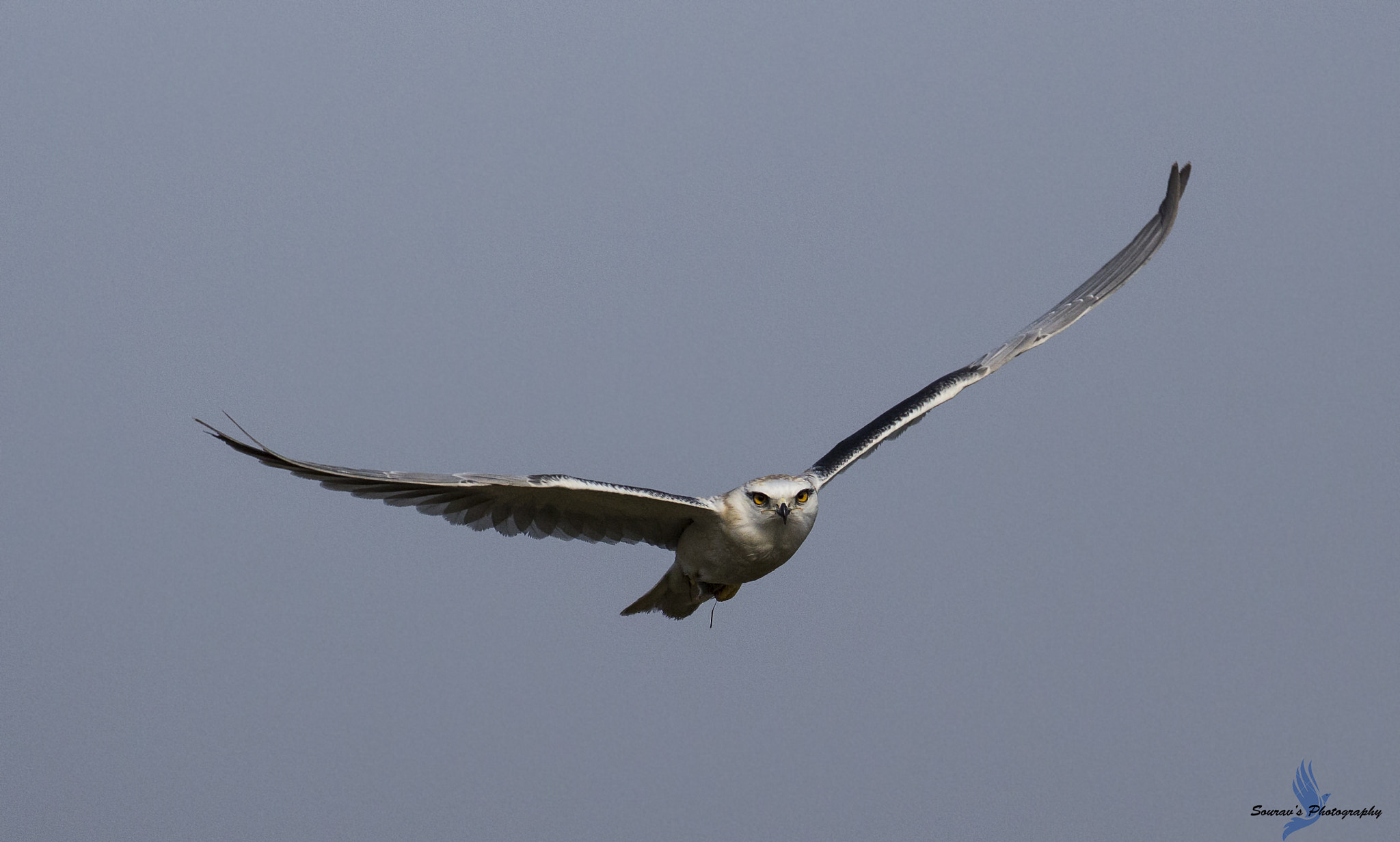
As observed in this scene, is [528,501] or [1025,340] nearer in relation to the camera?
[528,501]

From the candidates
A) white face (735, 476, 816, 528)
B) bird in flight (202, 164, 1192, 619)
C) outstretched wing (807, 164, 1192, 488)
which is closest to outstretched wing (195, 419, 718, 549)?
bird in flight (202, 164, 1192, 619)

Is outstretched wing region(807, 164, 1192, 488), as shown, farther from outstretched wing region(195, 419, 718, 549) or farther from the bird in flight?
outstretched wing region(195, 419, 718, 549)

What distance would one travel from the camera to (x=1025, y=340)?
46.9 feet

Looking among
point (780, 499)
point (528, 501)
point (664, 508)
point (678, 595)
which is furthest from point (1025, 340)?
point (528, 501)

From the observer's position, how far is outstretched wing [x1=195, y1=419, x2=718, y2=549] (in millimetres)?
10625

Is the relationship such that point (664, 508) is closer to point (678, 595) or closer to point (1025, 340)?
point (678, 595)

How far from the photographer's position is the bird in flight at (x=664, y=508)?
10.8 metres

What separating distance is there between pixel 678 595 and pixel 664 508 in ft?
4.47

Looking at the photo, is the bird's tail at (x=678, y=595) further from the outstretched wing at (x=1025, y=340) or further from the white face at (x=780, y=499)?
the outstretched wing at (x=1025, y=340)

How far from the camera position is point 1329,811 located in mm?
12523

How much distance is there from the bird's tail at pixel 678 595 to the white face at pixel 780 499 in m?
1.22

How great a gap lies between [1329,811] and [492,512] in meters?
8.20

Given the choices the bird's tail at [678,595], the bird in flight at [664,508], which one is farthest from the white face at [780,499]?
the bird's tail at [678,595]

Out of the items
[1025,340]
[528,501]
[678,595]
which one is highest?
[1025,340]
